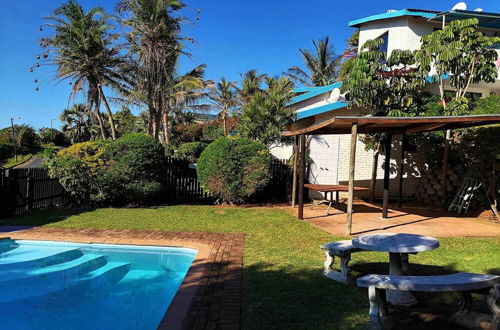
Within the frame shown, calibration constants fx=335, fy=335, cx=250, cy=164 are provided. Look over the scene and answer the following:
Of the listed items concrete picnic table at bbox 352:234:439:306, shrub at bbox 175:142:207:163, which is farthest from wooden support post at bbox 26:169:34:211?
shrub at bbox 175:142:207:163

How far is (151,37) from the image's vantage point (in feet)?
52.7

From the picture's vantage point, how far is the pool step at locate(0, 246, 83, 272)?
639 centimetres

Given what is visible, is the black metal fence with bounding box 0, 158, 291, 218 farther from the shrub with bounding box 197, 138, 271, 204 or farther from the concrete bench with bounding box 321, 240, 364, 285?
the concrete bench with bounding box 321, 240, 364, 285

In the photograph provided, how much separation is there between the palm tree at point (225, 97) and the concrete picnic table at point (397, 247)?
108ft

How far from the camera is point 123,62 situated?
18281mm

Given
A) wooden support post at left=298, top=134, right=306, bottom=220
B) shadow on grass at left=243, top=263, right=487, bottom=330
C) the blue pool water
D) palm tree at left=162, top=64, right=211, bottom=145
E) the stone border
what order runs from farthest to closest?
palm tree at left=162, top=64, right=211, bottom=145
wooden support post at left=298, top=134, right=306, bottom=220
the blue pool water
the stone border
shadow on grass at left=243, top=263, right=487, bottom=330

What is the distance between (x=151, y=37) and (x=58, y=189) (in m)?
8.67

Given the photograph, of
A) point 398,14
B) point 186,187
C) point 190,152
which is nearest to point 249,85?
point 190,152

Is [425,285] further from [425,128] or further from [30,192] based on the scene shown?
[30,192]

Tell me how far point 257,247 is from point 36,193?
775 cm

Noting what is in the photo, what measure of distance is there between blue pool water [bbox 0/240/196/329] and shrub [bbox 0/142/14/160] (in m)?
39.1

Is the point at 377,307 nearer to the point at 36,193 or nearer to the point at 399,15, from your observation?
the point at 36,193

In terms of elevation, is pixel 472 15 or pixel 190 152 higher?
pixel 472 15

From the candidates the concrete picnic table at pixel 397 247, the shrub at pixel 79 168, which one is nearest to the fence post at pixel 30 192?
the shrub at pixel 79 168
